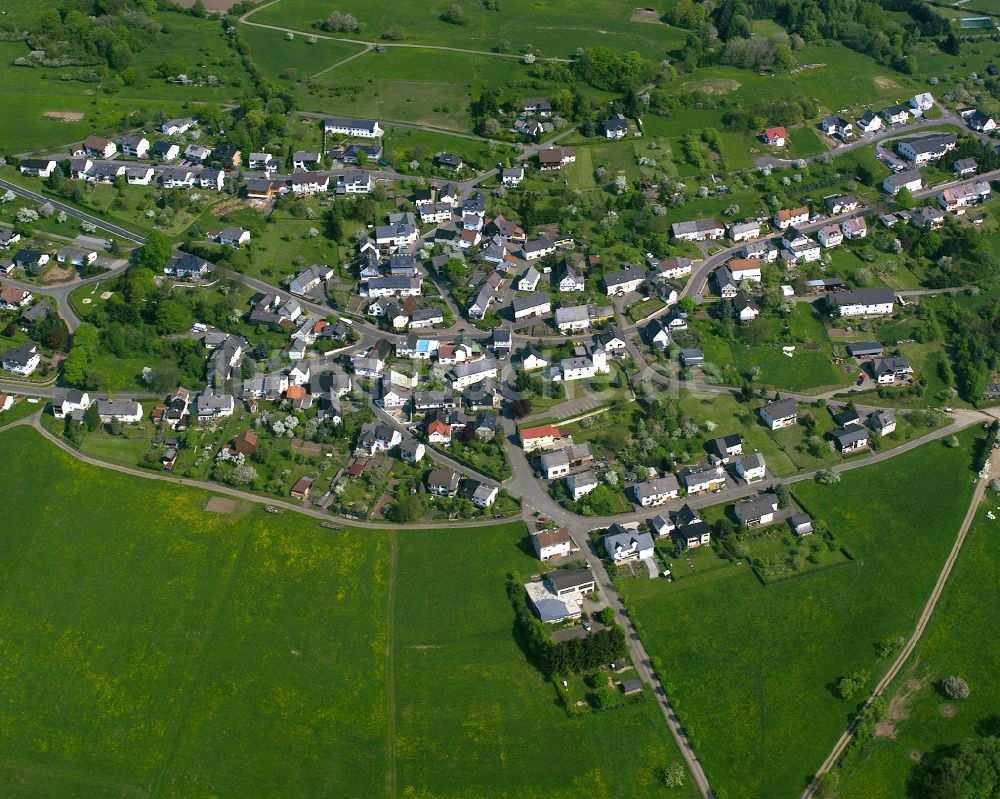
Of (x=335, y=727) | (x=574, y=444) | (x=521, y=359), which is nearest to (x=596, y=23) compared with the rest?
(x=521, y=359)

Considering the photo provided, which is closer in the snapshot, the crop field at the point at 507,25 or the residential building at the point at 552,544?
the residential building at the point at 552,544

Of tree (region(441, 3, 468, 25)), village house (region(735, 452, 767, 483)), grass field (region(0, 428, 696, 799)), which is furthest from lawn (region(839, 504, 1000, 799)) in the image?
tree (region(441, 3, 468, 25))

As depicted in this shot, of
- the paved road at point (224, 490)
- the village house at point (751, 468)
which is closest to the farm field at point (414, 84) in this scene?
the paved road at point (224, 490)

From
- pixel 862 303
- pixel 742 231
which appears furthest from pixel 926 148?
pixel 862 303

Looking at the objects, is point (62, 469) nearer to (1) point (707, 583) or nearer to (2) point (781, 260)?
(1) point (707, 583)

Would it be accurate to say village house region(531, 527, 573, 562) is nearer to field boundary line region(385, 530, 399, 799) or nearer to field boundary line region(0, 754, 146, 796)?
field boundary line region(385, 530, 399, 799)

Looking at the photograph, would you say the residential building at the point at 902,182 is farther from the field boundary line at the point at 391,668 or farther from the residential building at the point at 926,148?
the field boundary line at the point at 391,668
